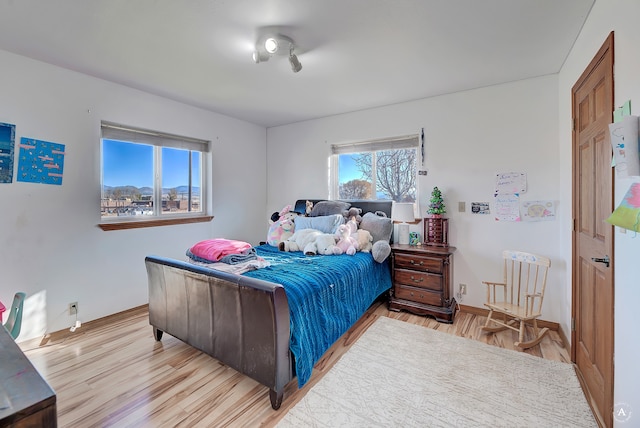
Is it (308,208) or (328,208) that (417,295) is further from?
(308,208)

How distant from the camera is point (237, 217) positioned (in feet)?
14.0

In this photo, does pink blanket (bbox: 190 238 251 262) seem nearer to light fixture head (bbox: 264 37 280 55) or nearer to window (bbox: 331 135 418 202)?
light fixture head (bbox: 264 37 280 55)

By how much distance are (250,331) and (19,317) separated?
4.29 feet

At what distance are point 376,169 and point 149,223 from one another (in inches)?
114

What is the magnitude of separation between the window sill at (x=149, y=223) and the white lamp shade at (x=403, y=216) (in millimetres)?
2462

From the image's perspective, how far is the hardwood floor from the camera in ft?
5.48

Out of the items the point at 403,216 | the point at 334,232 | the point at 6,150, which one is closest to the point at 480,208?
the point at 403,216

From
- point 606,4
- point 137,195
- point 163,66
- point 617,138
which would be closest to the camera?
point 617,138

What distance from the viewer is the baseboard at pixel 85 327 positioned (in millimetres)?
2433

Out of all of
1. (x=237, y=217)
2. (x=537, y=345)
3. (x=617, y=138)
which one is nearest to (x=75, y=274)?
(x=237, y=217)

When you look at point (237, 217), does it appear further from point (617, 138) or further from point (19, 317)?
point (617, 138)

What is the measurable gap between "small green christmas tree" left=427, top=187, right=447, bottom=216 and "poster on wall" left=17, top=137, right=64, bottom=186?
147 inches

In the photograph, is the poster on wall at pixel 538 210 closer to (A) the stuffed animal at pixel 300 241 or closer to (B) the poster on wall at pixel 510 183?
(B) the poster on wall at pixel 510 183

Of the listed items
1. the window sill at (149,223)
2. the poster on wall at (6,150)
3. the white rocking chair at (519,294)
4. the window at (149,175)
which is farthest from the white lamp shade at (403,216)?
the poster on wall at (6,150)
